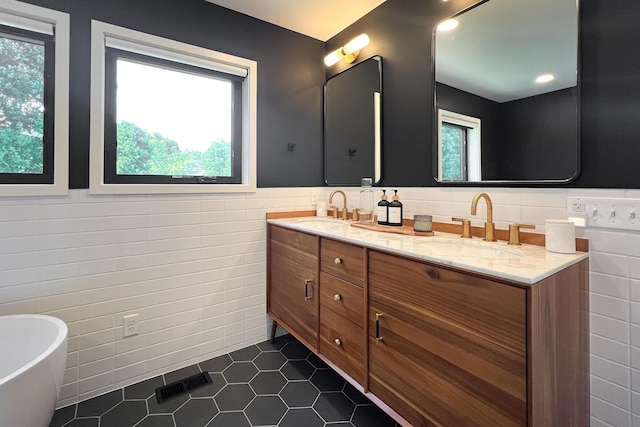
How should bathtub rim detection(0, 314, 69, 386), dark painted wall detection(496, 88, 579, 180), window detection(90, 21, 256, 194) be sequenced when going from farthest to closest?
window detection(90, 21, 256, 194) < dark painted wall detection(496, 88, 579, 180) < bathtub rim detection(0, 314, 69, 386)

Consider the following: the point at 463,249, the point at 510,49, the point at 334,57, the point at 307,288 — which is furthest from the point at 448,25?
the point at 307,288

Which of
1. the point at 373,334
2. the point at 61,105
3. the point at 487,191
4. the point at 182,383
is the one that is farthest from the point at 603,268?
the point at 61,105

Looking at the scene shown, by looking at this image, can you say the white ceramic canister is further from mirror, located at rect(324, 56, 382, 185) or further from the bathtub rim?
the bathtub rim

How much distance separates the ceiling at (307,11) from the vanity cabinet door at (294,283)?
147 cm

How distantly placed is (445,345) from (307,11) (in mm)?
2150

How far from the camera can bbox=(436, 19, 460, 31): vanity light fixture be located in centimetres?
157

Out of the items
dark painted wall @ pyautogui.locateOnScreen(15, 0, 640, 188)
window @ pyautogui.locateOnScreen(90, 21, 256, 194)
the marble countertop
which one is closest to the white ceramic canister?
the marble countertop

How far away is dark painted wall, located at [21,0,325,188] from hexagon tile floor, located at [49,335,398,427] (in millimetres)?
1154

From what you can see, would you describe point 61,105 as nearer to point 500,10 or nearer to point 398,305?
point 398,305

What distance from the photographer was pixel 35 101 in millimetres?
1532

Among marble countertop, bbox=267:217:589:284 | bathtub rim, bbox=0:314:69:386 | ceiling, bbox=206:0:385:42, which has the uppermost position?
ceiling, bbox=206:0:385:42

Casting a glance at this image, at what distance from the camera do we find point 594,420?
114 centimetres

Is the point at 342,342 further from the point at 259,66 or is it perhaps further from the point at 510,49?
the point at 259,66

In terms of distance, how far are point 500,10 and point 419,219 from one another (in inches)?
40.3
